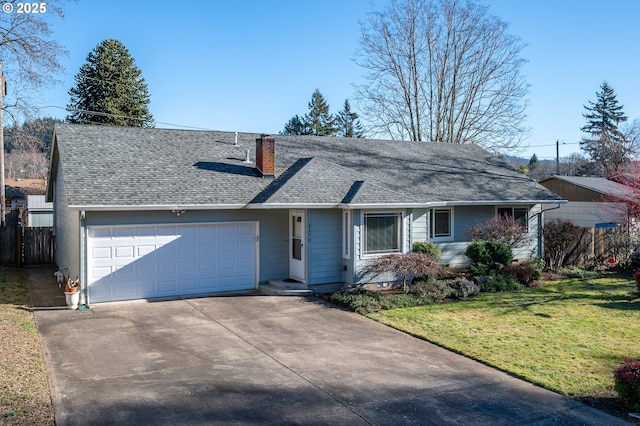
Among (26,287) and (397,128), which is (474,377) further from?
(397,128)

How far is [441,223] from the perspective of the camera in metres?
19.4

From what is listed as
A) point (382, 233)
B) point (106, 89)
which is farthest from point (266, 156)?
point (106, 89)

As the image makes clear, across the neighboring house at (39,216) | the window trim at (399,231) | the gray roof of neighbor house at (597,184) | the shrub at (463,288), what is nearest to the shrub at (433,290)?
the shrub at (463,288)

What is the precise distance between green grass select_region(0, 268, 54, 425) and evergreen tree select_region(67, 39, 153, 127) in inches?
989

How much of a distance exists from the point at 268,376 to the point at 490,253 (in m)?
11.0

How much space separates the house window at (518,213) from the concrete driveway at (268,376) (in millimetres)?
10232

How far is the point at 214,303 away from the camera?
14227 millimetres

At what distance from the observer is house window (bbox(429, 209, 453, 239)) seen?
19.1 m

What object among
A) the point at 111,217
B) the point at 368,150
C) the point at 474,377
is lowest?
the point at 474,377

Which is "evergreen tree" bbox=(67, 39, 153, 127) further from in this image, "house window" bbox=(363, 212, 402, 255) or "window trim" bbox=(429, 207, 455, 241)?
"house window" bbox=(363, 212, 402, 255)

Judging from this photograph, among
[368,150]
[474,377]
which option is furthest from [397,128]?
[474,377]

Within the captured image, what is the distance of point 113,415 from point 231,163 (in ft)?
38.7

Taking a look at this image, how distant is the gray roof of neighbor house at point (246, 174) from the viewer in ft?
48.4

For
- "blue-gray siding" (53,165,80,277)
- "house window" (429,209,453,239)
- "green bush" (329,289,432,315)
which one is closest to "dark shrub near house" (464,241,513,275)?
"house window" (429,209,453,239)
